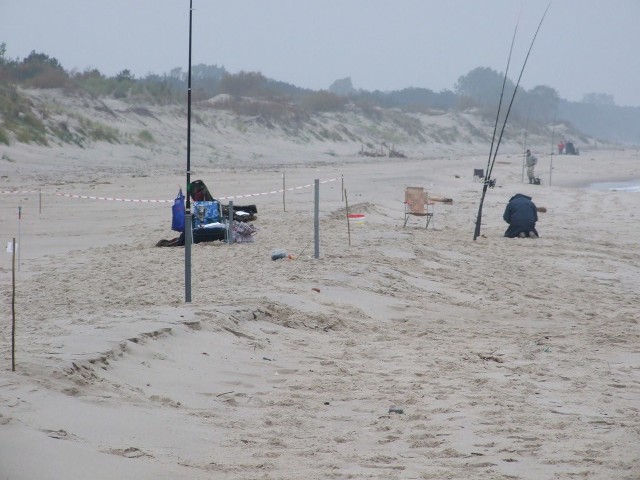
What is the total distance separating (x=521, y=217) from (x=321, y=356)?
27.4 feet

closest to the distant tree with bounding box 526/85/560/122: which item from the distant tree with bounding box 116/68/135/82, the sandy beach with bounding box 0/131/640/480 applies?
the distant tree with bounding box 116/68/135/82

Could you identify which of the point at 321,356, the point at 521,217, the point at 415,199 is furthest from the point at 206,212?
the point at 321,356

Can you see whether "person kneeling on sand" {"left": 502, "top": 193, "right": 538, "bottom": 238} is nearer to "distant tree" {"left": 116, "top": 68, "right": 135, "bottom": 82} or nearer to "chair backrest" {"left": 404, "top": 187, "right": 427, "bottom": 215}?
"chair backrest" {"left": 404, "top": 187, "right": 427, "bottom": 215}

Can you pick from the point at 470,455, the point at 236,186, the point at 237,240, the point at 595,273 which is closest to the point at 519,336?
the point at 470,455

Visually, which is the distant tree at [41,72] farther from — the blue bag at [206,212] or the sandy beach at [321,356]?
the blue bag at [206,212]

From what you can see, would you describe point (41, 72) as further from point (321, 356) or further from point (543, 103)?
point (543, 103)

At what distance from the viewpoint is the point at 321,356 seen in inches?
273

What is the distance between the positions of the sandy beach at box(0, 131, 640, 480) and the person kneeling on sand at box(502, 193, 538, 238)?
0.82 ft

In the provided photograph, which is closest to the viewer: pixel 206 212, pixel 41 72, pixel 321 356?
pixel 321 356

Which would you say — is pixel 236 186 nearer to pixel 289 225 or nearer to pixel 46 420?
pixel 289 225

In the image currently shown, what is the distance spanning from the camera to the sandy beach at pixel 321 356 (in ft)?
14.7

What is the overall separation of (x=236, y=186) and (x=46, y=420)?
17900 millimetres

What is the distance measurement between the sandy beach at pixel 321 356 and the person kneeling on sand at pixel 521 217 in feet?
0.82

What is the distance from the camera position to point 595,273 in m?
11.9
